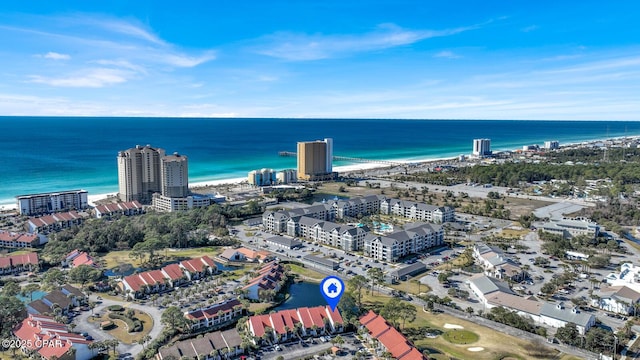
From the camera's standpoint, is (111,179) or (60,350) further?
(111,179)

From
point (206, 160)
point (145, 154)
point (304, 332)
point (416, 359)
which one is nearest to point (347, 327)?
point (304, 332)

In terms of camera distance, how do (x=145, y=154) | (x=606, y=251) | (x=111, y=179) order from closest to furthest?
(x=606, y=251) < (x=145, y=154) < (x=111, y=179)

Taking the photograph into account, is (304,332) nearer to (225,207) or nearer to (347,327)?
(347,327)

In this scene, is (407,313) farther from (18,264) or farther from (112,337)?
(18,264)

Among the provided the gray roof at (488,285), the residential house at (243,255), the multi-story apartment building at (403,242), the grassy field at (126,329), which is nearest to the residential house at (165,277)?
the residential house at (243,255)

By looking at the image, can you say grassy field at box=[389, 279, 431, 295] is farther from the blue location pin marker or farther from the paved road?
the paved road

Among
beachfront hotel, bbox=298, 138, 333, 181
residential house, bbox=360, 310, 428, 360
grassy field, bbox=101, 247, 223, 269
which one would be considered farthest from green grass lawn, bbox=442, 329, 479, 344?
beachfront hotel, bbox=298, 138, 333, 181

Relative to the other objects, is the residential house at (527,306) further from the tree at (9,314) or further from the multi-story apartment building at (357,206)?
the tree at (9,314)
